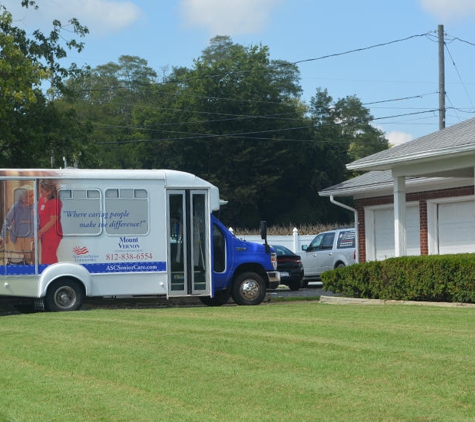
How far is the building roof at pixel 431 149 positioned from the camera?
19.7 meters

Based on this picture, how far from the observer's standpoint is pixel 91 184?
19469mm

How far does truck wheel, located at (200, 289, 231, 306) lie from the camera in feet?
A: 68.6

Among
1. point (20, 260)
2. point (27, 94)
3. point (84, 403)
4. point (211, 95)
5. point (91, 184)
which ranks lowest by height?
point (84, 403)

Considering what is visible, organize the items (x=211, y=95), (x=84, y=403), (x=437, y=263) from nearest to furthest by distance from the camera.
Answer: (x=84, y=403) < (x=437, y=263) < (x=211, y=95)

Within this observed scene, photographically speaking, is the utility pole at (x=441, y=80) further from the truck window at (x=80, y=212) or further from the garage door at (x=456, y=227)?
the truck window at (x=80, y=212)

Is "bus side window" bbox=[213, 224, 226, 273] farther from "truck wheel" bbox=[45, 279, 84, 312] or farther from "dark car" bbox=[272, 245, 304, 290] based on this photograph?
"dark car" bbox=[272, 245, 304, 290]

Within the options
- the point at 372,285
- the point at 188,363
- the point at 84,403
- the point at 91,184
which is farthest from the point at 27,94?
the point at 84,403

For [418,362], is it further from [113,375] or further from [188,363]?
[113,375]

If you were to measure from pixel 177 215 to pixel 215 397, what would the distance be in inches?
467

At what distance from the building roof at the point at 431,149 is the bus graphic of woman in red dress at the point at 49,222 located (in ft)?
24.2

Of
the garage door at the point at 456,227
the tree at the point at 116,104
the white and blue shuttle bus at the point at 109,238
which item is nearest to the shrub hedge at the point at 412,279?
the white and blue shuttle bus at the point at 109,238

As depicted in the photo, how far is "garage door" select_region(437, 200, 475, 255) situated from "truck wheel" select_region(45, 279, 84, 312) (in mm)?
11144

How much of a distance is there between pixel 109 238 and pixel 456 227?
35.4 ft

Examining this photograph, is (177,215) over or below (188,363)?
over
